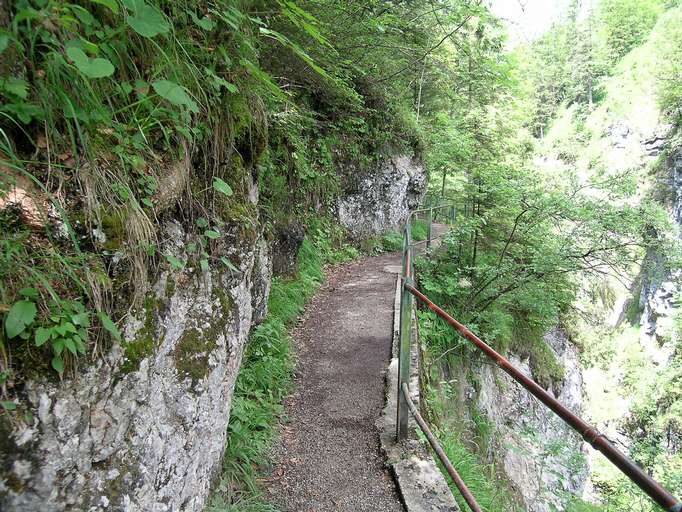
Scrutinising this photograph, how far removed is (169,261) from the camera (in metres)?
1.92

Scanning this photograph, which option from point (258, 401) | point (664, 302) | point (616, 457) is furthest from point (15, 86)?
point (664, 302)

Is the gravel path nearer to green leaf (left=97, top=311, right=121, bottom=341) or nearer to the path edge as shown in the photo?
the path edge

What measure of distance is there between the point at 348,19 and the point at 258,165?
3215 mm

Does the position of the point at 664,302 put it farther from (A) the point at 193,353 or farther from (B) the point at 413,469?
(A) the point at 193,353

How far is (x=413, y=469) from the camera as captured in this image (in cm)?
280

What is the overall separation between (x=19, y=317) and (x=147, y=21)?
105 cm

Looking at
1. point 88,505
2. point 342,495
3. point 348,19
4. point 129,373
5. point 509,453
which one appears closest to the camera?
point 88,505

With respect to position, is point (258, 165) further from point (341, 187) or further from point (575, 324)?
point (575, 324)

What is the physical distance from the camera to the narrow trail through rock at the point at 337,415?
271cm

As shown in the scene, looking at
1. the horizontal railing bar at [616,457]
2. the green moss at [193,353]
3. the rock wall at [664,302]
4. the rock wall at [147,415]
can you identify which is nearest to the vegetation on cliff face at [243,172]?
the rock wall at [147,415]

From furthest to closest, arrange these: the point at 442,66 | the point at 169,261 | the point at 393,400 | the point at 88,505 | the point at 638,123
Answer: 1. the point at 638,123
2. the point at 442,66
3. the point at 393,400
4. the point at 169,261
5. the point at 88,505

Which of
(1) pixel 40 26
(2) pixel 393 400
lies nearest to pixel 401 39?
(2) pixel 393 400

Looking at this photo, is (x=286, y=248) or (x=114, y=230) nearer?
(x=114, y=230)

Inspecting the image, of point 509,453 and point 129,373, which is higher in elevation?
point 129,373
